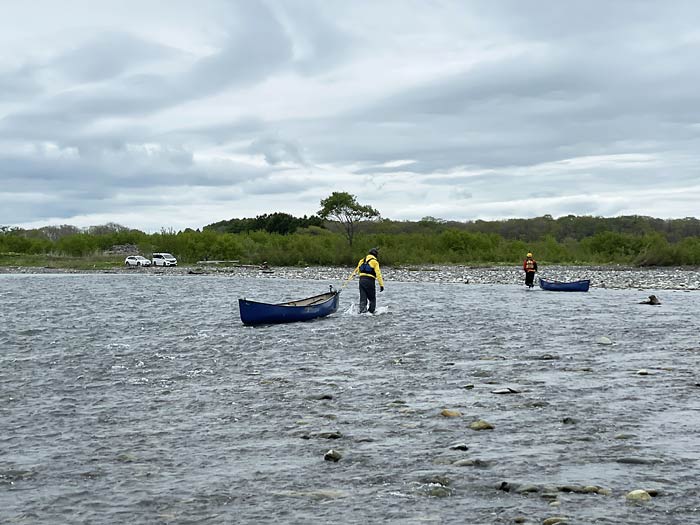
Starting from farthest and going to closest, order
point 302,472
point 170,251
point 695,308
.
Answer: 1. point 170,251
2. point 695,308
3. point 302,472

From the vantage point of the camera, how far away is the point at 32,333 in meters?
27.7

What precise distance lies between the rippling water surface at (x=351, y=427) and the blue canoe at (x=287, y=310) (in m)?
2.75

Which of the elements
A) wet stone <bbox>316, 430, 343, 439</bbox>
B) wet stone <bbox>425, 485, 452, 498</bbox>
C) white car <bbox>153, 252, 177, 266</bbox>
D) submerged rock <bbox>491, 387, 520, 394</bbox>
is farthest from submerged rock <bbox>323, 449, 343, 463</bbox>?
white car <bbox>153, 252, 177, 266</bbox>

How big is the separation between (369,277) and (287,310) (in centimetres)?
337

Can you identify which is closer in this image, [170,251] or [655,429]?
[655,429]

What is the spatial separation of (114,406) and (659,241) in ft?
250

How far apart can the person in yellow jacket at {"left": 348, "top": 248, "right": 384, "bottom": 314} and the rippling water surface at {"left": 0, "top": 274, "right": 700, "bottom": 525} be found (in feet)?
13.0

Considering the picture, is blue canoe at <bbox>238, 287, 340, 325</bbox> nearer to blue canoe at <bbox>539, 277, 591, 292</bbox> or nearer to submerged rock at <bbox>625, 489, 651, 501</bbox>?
blue canoe at <bbox>539, 277, 591, 292</bbox>

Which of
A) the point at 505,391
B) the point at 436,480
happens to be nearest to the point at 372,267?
the point at 505,391

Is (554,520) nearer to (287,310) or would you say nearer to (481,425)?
(481,425)

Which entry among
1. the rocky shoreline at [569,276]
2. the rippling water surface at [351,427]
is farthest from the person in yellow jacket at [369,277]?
the rocky shoreline at [569,276]

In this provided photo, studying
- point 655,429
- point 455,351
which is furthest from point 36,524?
point 455,351

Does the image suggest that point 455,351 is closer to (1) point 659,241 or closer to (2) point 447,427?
(2) point 447,427

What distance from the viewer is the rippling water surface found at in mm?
8289
